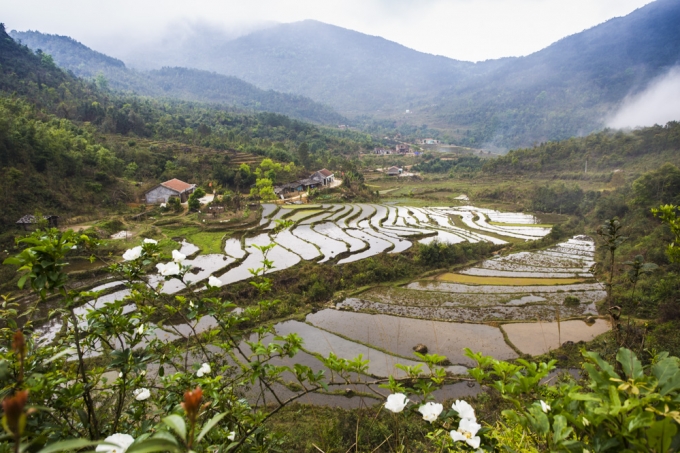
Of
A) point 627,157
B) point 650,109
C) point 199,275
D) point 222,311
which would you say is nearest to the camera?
point 222,311

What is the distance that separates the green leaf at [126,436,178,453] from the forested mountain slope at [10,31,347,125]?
145 m

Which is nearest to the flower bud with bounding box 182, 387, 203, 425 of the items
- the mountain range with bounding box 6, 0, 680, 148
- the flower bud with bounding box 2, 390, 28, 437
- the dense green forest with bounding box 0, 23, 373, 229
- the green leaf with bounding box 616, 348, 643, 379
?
the flower bud with bounding box 2, 390, 28, 437

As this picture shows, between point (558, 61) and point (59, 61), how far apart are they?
245619 millimetres

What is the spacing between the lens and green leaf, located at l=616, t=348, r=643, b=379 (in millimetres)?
1231

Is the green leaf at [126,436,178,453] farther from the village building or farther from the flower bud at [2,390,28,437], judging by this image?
the village building

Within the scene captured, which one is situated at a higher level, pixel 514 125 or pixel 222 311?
pixel 514 125

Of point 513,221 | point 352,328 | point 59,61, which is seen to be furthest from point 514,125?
point 59,61

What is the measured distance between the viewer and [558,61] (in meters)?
175

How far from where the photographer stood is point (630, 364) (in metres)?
1.28

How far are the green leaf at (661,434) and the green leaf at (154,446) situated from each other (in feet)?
4.57

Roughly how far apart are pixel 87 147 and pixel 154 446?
123ft

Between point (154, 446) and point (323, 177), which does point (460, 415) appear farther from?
point (323, 177)

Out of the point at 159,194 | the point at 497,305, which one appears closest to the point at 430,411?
the point at 497,305

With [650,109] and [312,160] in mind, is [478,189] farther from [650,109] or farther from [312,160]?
[650,109]
